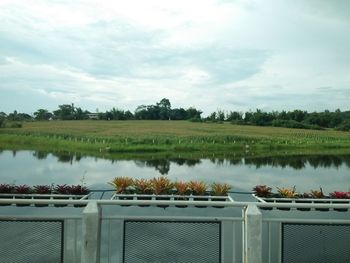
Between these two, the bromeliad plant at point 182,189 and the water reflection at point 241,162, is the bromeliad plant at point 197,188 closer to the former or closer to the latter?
the bromeliad plant at point 182,189

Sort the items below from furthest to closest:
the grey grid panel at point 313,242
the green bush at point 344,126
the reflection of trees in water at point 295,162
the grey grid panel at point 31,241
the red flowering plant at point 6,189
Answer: the green bush at point 344,126, the reflection of trees in water at point 295,162, the red flowering plant at point 6,189, the grey grid panel at point 313,242, the grey grid panel at point 31,241

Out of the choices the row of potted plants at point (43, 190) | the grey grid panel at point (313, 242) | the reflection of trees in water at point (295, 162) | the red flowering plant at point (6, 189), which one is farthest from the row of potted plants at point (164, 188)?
the reflection of trees in water at point (295, 162)

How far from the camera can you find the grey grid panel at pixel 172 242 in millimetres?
3697

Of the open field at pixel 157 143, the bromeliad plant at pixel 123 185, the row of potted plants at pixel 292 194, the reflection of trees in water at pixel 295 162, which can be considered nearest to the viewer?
the row of potted plants at pixel 292 194

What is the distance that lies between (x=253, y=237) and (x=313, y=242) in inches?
21.0

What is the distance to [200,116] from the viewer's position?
359 feet

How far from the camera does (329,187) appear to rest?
2009 centimetres

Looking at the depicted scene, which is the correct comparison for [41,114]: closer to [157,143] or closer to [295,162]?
[157,143]

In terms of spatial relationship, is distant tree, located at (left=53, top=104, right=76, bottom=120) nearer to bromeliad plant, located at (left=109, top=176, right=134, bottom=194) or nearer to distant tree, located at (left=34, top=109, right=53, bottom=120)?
distant tree, located at (left=34, top=109, right=53, bottom=120)

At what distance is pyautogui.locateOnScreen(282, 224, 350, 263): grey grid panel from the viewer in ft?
12.3

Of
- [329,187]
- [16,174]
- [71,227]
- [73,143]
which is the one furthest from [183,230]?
[73,143]

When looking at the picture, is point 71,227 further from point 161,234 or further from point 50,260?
point 161,234

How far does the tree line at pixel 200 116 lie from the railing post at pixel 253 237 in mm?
90246

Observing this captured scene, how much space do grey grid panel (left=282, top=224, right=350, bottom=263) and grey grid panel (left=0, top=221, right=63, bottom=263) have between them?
1974 millimetres
